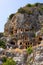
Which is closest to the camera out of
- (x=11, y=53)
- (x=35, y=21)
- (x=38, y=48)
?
(x=38, y=48)

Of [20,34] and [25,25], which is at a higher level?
[25,25]

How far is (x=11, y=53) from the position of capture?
194ft

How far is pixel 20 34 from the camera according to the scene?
7325cm

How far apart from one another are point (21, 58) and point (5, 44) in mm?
15579

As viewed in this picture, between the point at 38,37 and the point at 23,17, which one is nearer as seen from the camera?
the point at 38,37

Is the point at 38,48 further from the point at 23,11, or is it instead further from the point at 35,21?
the point at 23,11

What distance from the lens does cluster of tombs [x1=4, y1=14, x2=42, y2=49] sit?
67938mm

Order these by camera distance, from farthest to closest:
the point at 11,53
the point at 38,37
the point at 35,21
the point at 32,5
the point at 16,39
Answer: the point at 32,5
the point at 35,21
the point at 16,39
the point at 38,37
the point at 11,53

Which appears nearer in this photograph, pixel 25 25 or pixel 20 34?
pixel 20 34

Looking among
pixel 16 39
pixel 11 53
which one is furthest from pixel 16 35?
pixel 11 53

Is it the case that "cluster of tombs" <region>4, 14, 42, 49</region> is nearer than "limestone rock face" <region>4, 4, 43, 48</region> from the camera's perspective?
Yes

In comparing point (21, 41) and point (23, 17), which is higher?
point (23, 17)

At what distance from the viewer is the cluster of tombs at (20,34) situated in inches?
2675

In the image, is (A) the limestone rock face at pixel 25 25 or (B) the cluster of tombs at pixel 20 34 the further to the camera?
(A) the limestone rock face at pixel 25 25
